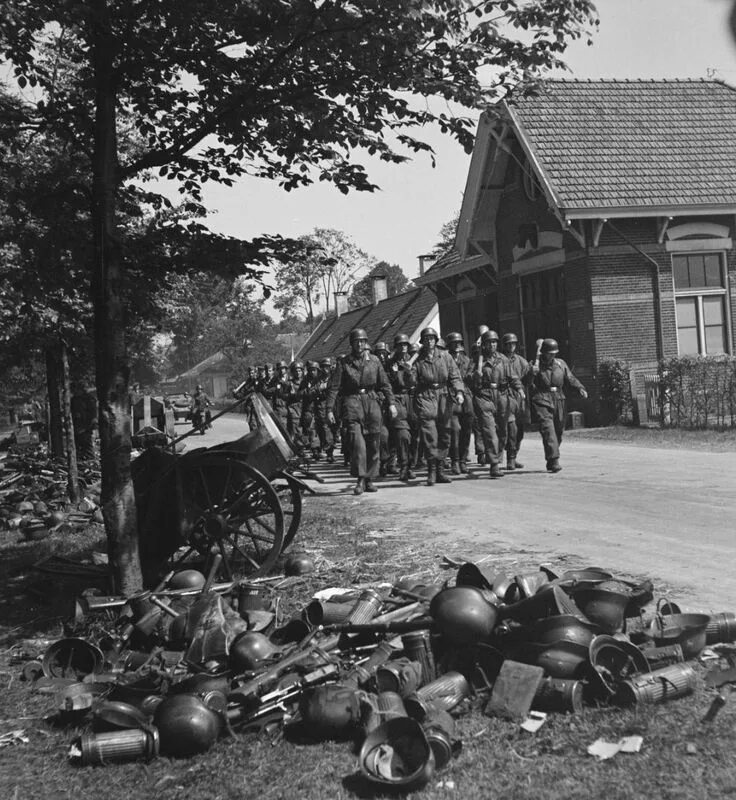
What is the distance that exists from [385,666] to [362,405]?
26.7 feet

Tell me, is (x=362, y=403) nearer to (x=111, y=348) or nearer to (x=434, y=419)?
(x=434, y=419)

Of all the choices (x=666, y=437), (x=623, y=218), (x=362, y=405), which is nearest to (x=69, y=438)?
(x=362, y=405)

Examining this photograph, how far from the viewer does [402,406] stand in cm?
1302

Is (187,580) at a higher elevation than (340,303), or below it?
below

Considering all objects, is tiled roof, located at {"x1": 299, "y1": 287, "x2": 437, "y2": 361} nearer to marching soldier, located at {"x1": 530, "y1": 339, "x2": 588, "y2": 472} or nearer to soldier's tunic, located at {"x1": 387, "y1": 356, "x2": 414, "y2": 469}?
soldier's tunic, located at {"x1": 387, "y1": 356, "x2": 414, "y2": 469}

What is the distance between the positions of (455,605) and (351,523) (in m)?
4.93

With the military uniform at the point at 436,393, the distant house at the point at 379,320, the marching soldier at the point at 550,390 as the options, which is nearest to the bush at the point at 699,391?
the marching soldier at the point at 550,390

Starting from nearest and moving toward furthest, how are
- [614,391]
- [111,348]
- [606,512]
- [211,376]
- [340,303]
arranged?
[111,348], [606,512], [614,391], [340,303], [211,376]

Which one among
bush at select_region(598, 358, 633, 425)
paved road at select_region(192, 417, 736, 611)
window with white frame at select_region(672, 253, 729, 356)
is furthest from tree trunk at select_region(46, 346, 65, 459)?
window with white frame at select_region(672, 253, 729, 356)

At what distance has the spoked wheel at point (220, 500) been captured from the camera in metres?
6.73

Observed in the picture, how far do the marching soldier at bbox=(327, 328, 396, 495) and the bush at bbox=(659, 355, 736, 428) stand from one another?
7.90m

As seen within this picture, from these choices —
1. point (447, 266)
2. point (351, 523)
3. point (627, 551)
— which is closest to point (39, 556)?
point (351, 523)

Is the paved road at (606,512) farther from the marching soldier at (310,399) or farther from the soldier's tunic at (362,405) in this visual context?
the marching soldier at (310,399)

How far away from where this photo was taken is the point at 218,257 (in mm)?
6434
